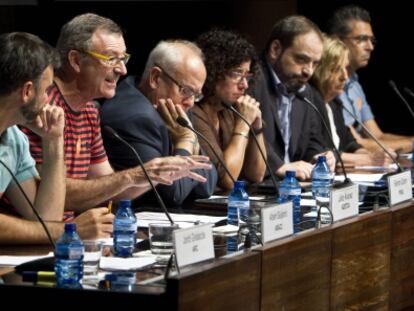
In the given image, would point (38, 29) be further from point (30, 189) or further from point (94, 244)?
point (94, 244)

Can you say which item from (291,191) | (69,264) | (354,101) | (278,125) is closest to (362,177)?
(278,125)

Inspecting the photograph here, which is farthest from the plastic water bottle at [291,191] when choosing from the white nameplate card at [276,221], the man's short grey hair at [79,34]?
the man's short grey hair at [79,34]

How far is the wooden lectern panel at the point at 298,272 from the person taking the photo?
3.02m

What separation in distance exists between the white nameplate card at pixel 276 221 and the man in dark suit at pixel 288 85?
7.26 ft

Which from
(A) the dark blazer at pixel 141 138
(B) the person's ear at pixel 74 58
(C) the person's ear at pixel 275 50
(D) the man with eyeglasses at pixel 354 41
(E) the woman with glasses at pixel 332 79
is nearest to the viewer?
(B) the person's ear at pixel 74 58

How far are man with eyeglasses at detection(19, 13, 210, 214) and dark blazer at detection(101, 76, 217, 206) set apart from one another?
12 centimetres

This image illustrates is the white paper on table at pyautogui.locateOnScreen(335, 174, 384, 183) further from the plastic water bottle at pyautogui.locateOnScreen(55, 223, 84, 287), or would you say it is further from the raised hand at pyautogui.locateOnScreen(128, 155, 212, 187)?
the plastic water bottle at pyautogui.locateOnScreen(55, 223, 84, 287)

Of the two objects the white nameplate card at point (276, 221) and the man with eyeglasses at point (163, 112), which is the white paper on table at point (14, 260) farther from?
the man with eyeglasses at point (163, 112)

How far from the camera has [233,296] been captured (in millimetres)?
2818

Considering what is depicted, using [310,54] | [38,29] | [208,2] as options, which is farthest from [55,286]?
[208,2]

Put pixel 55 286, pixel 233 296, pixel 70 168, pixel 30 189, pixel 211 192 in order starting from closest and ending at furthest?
1. pixel 55 286
2. pixel 233 296
3. pixel 30 189
4. pixel 70 168
5. pixel 211 192

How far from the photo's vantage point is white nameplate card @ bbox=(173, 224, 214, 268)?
265cm

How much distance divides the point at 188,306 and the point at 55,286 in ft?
0.95

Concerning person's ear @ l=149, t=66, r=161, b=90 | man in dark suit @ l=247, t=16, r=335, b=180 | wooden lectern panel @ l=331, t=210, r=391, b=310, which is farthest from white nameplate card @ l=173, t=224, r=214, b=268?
man in dark suit @ l=247, t=16, r=335, b=180
